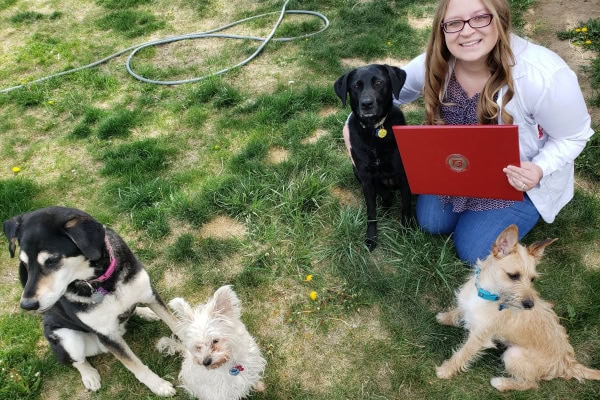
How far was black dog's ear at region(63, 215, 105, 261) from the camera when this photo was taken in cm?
220

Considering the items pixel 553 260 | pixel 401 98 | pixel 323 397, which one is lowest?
pixel 323 397

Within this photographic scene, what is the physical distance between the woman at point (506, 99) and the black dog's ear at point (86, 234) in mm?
2418

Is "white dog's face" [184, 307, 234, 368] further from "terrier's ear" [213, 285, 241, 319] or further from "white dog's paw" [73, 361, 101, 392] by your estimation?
"white dog's paw" [73, 361, 101, 392]

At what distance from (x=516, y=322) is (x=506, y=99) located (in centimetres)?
141

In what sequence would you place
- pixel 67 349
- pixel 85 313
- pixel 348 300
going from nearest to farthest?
pixel 85 313
pixel 67 349
pixel 348 300

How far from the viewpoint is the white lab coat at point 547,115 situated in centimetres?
246

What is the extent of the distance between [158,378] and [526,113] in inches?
123

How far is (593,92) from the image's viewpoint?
4395 mm

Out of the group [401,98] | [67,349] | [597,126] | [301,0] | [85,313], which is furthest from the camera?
[301,0]

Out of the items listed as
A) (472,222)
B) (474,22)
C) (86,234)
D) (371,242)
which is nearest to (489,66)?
(474,22)

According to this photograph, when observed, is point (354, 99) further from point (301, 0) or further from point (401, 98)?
point (301, 0)

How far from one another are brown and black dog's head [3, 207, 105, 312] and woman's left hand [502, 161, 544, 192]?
8.47ft

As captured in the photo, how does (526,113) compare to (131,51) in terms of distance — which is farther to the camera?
(131,51)

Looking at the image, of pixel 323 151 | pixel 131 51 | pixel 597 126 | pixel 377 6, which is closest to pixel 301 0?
pixel 377 6
